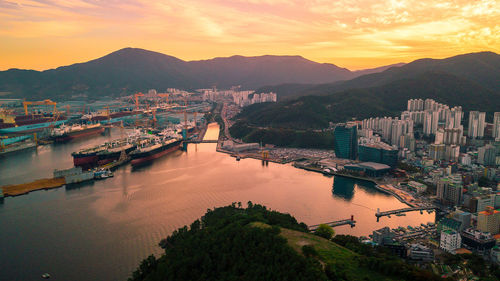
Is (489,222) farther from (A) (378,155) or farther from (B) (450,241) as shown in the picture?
(A) (378,155)

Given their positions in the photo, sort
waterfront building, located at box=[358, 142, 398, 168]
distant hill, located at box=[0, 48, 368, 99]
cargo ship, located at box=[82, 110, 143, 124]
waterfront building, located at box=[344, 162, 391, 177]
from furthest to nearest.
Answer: distant hill, located at box=[0, 48, 368, 99]
cargo ship, located at box=[82, 110, 143, 124]
waterfront building, located at box=[358, 142, 398, 168]
waterfront building, located at box=[344, 162, 391, 177]

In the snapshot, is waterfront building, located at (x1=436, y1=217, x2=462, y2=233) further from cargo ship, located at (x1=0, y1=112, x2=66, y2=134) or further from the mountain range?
cargo ship, located at (x1=0, y1=112, x2=66, y2=134)

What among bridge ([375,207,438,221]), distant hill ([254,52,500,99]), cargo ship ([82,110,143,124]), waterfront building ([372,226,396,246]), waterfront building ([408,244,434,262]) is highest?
distant hill ([254,52,500,99])

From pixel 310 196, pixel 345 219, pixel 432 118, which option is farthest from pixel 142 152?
pixel 432 118

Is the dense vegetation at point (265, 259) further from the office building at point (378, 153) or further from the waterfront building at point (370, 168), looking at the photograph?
the office building at point (378, 153)

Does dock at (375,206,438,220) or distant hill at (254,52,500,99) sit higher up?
distant hill at (254,52,500,99)

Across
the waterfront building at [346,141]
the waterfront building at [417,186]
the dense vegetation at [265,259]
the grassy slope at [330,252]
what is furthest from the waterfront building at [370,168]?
the grassy slope at [330,252]

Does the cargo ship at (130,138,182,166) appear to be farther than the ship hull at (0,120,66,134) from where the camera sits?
No

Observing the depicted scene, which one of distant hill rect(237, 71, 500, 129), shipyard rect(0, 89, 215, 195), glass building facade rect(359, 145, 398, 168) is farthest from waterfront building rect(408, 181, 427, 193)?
shipyard rect(0, 89, 215, 195)
